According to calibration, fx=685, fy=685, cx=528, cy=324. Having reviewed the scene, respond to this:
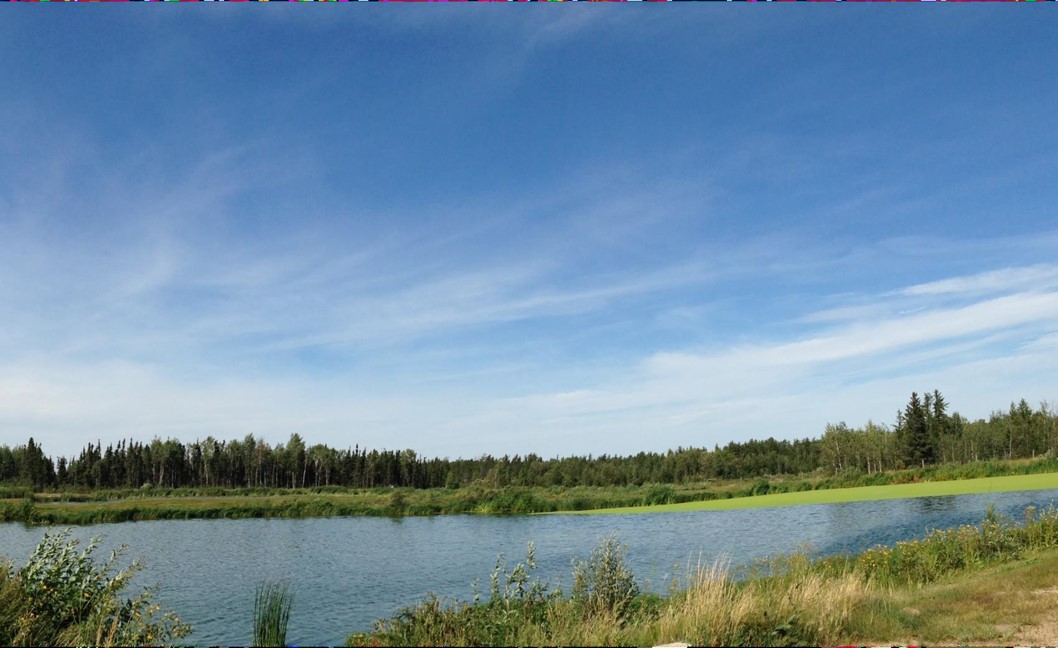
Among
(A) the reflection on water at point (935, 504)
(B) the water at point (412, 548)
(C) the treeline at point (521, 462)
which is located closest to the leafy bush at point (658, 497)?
(B) the water at point (412, 548)

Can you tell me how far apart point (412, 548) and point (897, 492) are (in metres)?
34.0

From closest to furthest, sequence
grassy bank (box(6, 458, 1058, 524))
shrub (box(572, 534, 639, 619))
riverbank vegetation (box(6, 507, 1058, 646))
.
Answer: riverbank vegetation (box(6, 507, 1058, 646)), shrub (box(572, 534, 639, 619)), grassy bank (box(6, 458, 1058, 524))

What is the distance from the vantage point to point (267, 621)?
442 inches

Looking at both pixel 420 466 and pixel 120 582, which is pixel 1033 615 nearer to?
pixel 120 582

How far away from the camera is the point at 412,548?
32.9 m

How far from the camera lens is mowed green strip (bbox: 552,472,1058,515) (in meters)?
42.8

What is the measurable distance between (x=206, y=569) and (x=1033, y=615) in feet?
89.2

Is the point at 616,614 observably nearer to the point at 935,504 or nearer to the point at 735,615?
the point at 735,615

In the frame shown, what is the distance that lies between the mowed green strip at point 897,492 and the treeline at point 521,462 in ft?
129

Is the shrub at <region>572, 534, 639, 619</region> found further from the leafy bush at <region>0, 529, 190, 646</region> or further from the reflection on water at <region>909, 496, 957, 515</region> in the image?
the reflection on water at <region>909, 496, 957, 515</region>

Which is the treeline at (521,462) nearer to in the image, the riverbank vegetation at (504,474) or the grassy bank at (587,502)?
the riverbank vegetation at (504,474)

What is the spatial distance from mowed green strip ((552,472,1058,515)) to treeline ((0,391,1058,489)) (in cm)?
3928

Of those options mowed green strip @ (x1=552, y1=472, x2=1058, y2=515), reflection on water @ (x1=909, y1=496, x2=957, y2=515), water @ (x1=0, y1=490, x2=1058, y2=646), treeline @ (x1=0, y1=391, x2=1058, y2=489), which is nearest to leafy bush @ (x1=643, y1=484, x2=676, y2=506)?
mowed green strip @ (x1=552, y1=472, x2=1058, y2=515)

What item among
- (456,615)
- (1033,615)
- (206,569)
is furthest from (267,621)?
(206,569)
